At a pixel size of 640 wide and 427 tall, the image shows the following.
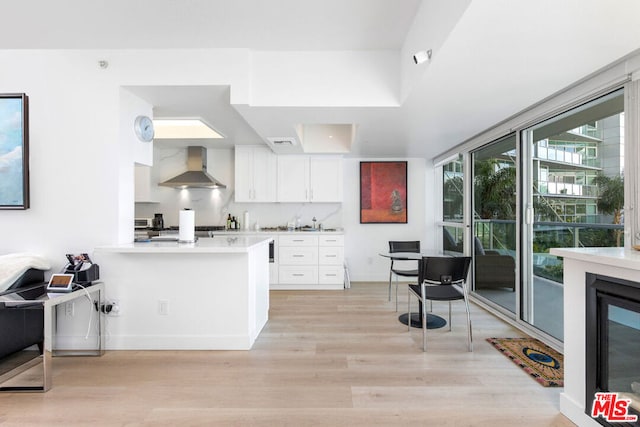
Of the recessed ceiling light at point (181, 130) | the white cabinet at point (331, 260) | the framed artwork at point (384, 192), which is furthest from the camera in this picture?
the framed artwork at point (384, 192)

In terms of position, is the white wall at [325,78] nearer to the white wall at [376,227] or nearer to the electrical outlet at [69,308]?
the electrical outlet at [69,308]

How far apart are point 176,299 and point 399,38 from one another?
2.95 meters

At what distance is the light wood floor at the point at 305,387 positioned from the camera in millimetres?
1904

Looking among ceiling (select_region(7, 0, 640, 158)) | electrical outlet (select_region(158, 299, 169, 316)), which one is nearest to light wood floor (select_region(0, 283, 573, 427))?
electrical outlet (select_region(158, 299, 169, 316))

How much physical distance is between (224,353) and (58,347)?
4.73ft

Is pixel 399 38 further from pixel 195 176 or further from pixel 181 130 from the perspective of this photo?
pixel 195 176

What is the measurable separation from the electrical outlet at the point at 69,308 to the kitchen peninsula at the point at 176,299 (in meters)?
0.29

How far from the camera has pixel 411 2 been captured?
2.21 m

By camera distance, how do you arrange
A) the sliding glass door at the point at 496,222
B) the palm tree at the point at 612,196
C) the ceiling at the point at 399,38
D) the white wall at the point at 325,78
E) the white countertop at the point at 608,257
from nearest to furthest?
the white countertop at the point at 608,257, the ceiling at the point at 399,38, the palm tree at the point at 612,196, the white wall at the point at 325,78, the sliding glass door at the point at 496,222

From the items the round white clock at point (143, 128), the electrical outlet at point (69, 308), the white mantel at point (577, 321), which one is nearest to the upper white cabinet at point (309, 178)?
the round white clock at point (143, 128)

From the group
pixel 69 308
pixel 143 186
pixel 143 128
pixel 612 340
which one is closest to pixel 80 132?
pixel 143 128

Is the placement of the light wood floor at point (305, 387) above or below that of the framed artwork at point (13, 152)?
below

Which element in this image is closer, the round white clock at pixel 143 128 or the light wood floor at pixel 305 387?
the light wood floor at pixel 305 387

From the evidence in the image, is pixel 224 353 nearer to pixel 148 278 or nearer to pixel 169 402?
pixel 169 402
